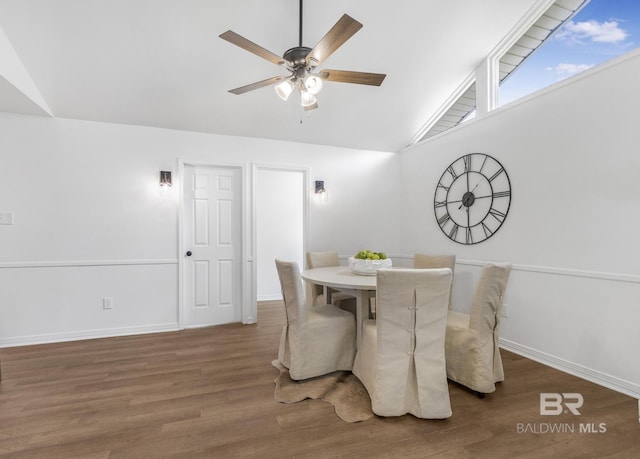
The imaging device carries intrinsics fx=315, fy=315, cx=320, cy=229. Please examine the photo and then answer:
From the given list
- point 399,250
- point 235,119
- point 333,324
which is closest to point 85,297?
point 235,119

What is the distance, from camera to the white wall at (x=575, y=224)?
2.28m

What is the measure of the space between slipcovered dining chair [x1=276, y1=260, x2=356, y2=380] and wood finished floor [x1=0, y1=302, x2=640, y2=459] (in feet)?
0.97

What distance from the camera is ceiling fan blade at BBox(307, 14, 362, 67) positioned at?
1756mm

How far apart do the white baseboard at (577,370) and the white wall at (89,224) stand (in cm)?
333

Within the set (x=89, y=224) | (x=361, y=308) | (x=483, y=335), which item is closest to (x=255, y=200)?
(x=89, y=224)

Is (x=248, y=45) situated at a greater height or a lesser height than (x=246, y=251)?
greater

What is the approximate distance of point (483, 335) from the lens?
2.22m

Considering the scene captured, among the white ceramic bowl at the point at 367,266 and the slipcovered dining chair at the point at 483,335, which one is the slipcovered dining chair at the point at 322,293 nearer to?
the white ceramic bowl at the point at 367,266

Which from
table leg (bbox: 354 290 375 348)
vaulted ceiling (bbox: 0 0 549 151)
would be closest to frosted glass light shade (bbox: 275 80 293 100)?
vaulted ceiling (bbox: 0 0 549 151)

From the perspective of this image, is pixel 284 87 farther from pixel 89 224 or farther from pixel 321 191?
pixel 89 224

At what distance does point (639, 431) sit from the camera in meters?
1.82

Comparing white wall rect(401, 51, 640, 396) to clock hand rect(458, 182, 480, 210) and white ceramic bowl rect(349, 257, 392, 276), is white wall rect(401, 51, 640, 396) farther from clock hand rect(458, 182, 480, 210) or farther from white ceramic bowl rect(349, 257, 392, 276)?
white ceramic bowl rect(349, 257, 392, 276)

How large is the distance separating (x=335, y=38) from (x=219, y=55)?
5.13 ft

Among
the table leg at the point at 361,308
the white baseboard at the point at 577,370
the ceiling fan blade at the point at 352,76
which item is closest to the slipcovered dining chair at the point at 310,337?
the table leg at the point at 361,308
